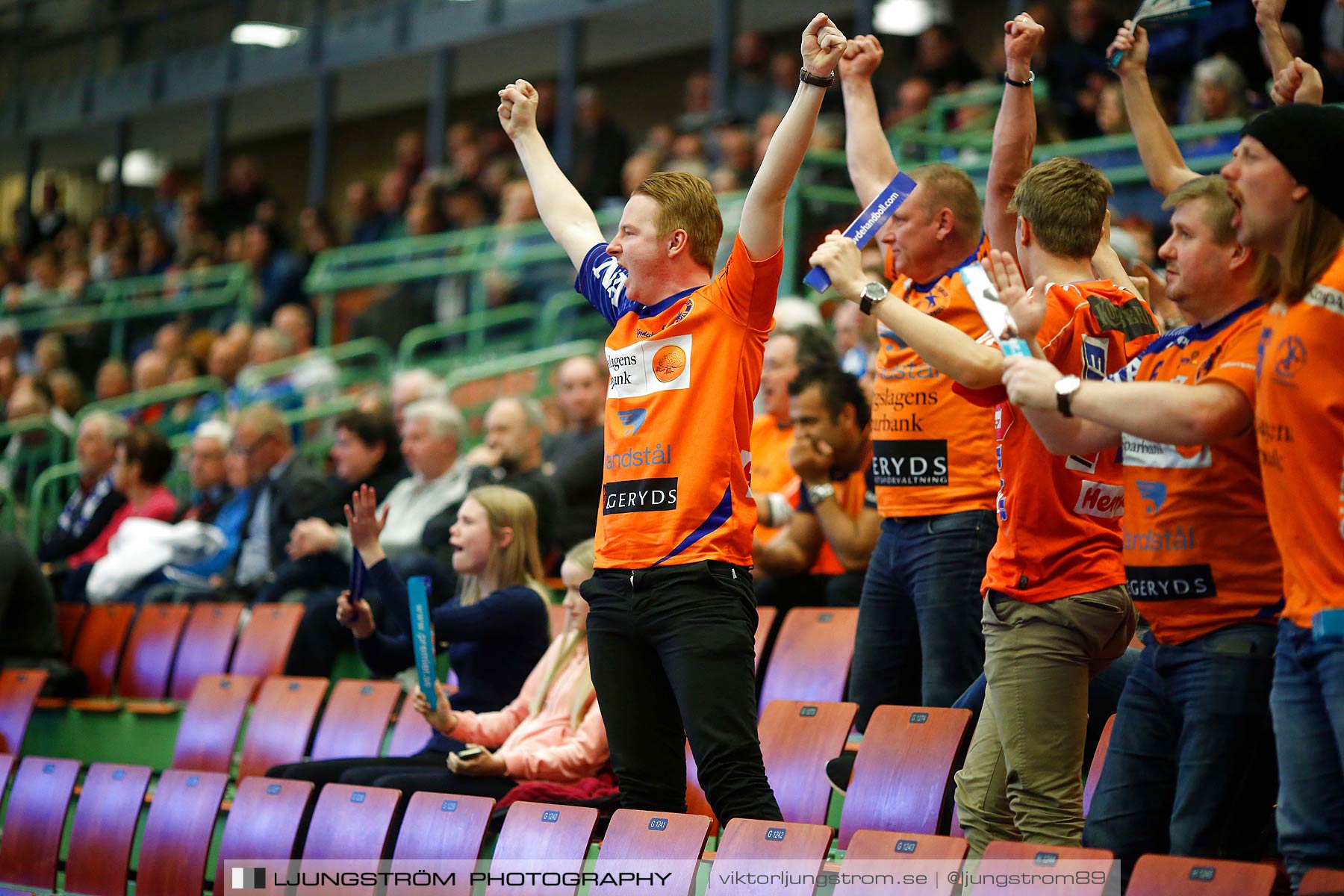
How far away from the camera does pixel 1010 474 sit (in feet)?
8.99

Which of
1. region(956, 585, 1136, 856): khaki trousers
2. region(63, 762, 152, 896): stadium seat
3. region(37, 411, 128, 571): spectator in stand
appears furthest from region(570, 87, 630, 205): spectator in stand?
region(956, 585, 1136, 856): khaki trousers

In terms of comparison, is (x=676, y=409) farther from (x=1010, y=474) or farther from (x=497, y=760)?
(x=497, y=760)

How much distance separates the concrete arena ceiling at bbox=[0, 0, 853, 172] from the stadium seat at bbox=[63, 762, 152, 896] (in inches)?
336

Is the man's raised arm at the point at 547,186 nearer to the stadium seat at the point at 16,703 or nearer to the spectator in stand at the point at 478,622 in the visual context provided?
the spectator in stand at the point at 478,622

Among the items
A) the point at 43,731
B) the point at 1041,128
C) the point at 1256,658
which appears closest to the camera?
the point at 1256,658

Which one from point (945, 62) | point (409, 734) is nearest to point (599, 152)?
point (945, 62)

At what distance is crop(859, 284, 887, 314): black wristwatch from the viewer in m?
2.53

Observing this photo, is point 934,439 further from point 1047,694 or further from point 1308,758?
point 1308,758

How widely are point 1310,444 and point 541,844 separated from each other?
1.90m

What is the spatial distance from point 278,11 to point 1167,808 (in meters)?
13.6

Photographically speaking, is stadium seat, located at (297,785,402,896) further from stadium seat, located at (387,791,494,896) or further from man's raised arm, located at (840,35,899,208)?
man's raised arm, located at (840,35,899,208)

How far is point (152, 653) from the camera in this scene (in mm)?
6102

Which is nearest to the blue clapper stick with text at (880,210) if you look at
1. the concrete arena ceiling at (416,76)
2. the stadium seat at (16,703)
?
the stadium seat at (16,703)

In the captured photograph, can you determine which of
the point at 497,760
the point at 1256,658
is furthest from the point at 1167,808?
the point at 497,760
